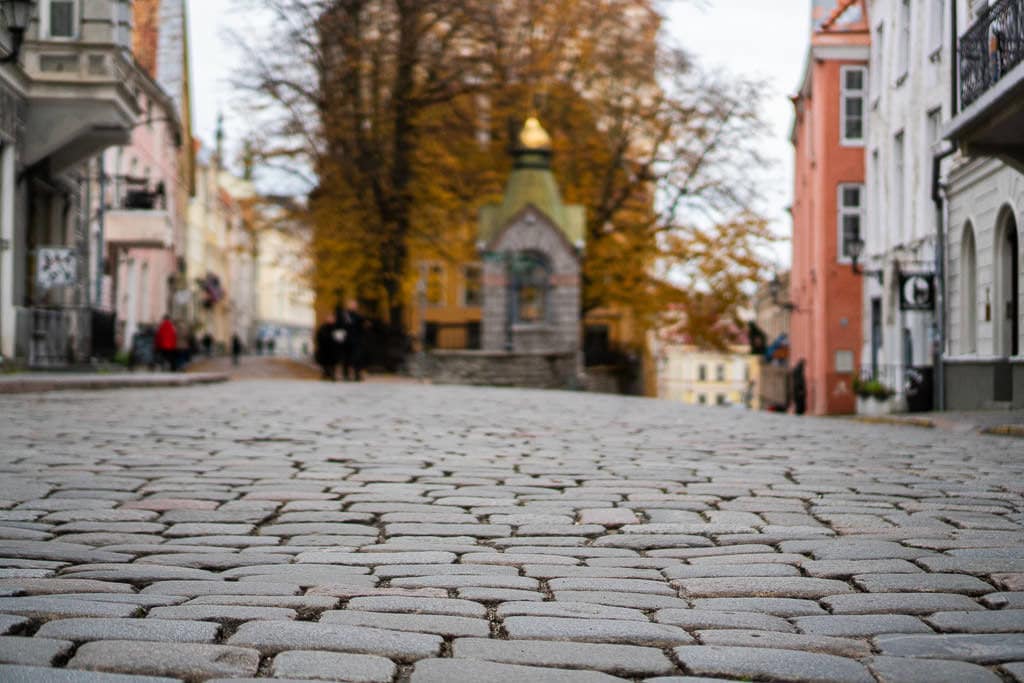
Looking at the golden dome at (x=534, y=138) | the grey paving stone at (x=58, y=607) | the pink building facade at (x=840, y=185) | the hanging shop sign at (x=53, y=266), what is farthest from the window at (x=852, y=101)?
the grey paving stone at (x=58, y=607)

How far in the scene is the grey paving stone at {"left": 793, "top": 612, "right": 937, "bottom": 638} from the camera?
421 cm

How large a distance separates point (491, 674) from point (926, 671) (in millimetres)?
1160

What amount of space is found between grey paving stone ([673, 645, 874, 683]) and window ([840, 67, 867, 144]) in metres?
35.1

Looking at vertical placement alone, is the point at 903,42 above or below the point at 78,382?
above

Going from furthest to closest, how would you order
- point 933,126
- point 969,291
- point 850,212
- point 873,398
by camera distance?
1. point 850,212
2. point 873,398
3. point 933,126
4. point 969,291

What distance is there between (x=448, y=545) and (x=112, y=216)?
112 feet

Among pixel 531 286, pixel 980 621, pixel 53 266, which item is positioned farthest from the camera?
pixel 531 286

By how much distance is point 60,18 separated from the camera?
1011 inches

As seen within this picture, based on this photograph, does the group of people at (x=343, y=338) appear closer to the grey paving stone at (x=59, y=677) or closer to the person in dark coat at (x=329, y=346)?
the person in dark coat at (x=329, y=346)

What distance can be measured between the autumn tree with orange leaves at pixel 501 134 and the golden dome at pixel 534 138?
Result: 2.91ft

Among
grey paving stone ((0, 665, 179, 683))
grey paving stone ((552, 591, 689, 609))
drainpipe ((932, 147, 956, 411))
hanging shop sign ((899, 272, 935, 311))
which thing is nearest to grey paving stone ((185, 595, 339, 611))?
grey paving stone ((552, 591, 689, 609))

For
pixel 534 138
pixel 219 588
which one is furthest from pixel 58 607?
pixel 534 138

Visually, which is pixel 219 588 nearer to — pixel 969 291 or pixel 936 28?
pixel 969 291

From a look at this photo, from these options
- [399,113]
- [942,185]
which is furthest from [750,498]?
[399,113]
